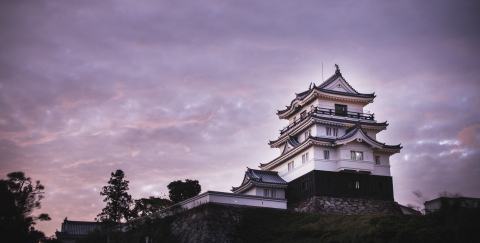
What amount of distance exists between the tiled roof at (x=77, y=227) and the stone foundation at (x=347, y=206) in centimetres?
2534

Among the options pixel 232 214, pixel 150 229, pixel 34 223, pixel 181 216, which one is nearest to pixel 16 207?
pixel 34 223

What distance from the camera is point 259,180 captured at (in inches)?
1710

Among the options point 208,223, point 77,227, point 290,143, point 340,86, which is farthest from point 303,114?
point 77,227

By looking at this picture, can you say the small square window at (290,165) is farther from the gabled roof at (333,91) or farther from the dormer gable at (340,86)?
the dormer gable at (340,86)

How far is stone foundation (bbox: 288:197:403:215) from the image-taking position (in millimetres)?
40500

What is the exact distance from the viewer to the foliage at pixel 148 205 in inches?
2009

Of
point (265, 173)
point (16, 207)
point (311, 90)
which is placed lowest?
point (16, 207)

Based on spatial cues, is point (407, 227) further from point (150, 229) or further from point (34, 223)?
point (34, 223)

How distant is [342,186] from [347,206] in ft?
6.31

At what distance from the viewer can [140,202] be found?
53500 mm

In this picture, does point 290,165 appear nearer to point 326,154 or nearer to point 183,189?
point 326,154

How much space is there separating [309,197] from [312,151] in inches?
171

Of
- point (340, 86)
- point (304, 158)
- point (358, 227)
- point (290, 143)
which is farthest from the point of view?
point (340, 86)

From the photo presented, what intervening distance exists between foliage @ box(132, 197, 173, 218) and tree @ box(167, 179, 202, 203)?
5.77 m
